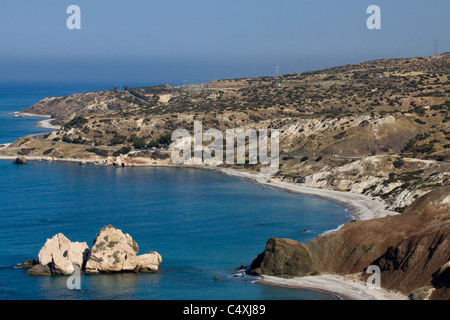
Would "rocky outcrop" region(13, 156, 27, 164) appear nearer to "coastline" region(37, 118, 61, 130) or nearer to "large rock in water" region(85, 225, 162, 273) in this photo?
"coastline" region(37, 118, 61, 130)

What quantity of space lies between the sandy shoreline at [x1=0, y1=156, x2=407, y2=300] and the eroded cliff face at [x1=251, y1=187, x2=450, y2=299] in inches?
36.7

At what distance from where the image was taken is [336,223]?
186ft

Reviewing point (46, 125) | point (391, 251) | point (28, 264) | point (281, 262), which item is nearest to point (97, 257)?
point (28, 264)

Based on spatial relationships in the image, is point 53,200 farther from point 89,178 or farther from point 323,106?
point 323,106

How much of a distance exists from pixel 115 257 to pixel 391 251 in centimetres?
1771

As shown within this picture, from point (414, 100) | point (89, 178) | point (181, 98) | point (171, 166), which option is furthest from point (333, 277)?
point (181, 98)

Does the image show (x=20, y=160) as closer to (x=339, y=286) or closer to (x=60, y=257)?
(x=60, y=257)

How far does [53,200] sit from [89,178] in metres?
17.8

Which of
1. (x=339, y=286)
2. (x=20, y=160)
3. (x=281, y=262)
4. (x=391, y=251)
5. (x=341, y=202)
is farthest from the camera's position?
(x=20, y=160)

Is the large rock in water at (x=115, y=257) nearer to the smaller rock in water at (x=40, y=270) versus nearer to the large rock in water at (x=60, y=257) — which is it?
the large rock in water at (x=60, y=257)

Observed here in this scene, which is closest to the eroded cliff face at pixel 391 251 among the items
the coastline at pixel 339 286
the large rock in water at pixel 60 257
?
the coastline at pixel 339 286

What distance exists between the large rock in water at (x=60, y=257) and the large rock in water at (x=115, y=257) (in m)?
0.91

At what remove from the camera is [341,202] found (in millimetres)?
67625
